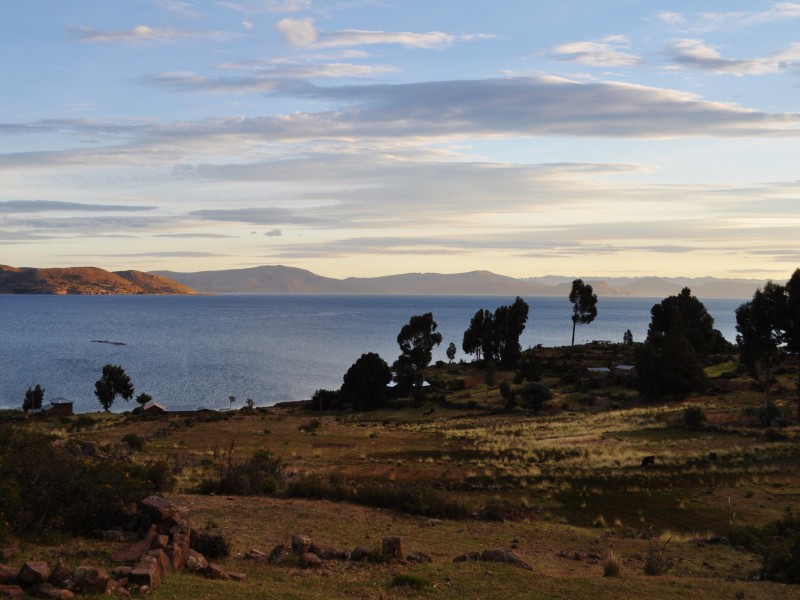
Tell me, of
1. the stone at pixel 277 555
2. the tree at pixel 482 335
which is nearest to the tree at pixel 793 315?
the stone at pixel 277 555

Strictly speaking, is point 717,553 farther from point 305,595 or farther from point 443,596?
point 305,595

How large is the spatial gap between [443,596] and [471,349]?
9500cm

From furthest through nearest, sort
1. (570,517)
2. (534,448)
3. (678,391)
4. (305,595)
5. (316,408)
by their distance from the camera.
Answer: (316,408) < (678,391) < (534,448) < (570,517) < (305,595)

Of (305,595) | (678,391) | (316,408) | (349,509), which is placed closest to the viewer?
(305,595)

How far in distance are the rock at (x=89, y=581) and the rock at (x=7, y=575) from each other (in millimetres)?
840

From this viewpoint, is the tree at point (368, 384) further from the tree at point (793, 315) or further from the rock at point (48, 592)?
the rock at point (48, 592)

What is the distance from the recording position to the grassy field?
13.8 m

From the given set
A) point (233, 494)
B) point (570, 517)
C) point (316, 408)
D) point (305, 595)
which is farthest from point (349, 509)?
point (316, 408)

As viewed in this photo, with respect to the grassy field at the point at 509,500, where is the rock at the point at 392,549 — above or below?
above

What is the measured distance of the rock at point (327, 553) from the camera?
49.7 feet

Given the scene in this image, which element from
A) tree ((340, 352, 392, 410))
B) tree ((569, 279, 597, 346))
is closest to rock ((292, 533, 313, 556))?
tree ((340, 352, 392, 410))

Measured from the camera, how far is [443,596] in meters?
12.8

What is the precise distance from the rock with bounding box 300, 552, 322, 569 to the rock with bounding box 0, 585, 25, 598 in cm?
542

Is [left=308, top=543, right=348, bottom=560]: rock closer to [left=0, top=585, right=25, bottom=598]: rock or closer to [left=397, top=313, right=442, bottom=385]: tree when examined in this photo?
[left=0, top=585, right=25, bottom=598]: rock
